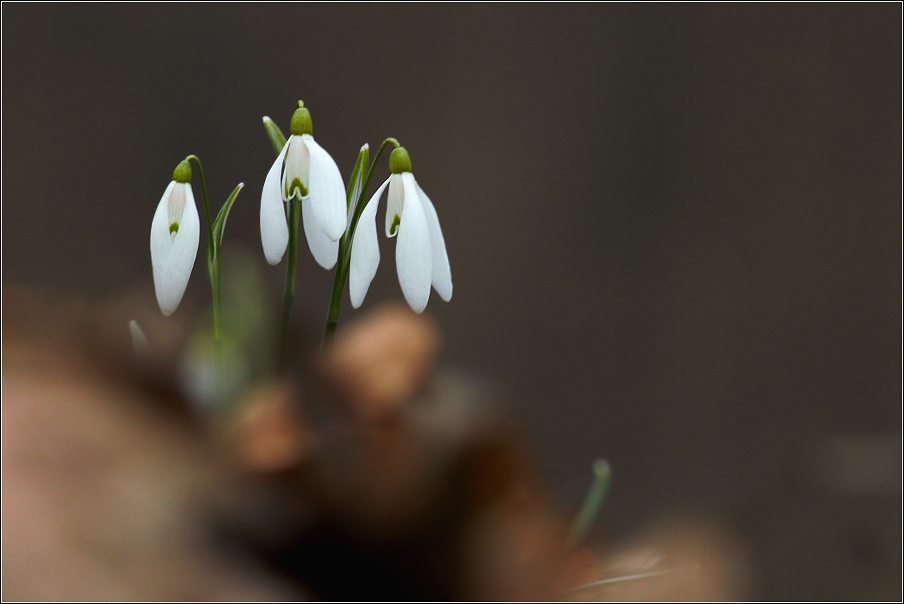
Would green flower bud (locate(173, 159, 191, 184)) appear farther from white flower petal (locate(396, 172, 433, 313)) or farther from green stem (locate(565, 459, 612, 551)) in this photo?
green stem (locate(565, 459, 612, 551))

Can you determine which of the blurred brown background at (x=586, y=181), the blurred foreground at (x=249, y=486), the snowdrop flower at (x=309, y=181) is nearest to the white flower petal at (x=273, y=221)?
the snowdrop flower at (x=309, y=181)

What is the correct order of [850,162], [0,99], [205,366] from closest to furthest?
[205,366], [0,99], [850,162]

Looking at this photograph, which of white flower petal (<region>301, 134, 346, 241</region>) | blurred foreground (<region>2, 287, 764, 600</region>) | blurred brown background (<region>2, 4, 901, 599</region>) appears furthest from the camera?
blurred brown background (<region>2, 4, 901, 599</region>)

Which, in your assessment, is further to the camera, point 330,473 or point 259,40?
point 259,40

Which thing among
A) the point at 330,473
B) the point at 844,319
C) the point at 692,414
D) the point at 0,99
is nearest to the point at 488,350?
the point at 692,414

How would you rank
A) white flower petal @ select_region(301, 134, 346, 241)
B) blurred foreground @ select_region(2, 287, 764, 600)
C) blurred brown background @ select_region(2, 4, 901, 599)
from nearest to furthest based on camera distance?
blurred foreground @ select_region(2, 287, 764, 600), white flower petal @ select_region(301, 134, 346, 241), blurred brown background @ select_region(2, 4, 901, 599)

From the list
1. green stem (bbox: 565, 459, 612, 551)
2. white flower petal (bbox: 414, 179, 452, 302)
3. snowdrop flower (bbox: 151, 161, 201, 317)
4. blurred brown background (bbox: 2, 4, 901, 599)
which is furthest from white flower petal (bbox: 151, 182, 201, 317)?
blurred brown background (bbox: 2, 4, 901, 599)

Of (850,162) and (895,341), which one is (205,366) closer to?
(850,162)

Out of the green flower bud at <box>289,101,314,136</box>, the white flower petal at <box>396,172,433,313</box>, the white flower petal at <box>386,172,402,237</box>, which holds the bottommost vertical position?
the white flower petal at <box>396,172,433,313</box>
